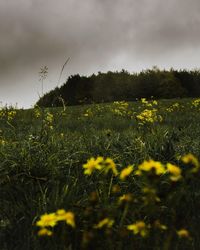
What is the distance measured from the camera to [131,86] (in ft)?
113

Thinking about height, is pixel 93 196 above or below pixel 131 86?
below

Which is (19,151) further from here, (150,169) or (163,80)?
(163,80)

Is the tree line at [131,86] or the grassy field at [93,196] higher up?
the tree line at [131,86]

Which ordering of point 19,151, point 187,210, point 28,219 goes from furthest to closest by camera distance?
point 19,151 → point 187,210 → point 28,219

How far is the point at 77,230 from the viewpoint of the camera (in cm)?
344

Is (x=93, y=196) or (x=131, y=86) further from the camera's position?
(x=131, y=86)

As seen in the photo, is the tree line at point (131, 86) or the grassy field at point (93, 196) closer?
the grassy field at point (93, 196)

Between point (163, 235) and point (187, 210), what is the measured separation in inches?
23.8

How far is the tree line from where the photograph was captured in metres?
33.2

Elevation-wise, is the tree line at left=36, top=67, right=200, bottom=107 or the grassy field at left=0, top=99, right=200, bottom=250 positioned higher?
the tree line at left=36, top=67, right=200, bottom=107

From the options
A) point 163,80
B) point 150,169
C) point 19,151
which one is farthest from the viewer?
point 163,80

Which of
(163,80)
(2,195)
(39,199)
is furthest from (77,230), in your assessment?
(163,80)

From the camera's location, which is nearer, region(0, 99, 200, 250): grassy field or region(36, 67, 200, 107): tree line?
region(0, 99, 200, 250): grassy field

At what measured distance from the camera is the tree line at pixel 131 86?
33219 mm
